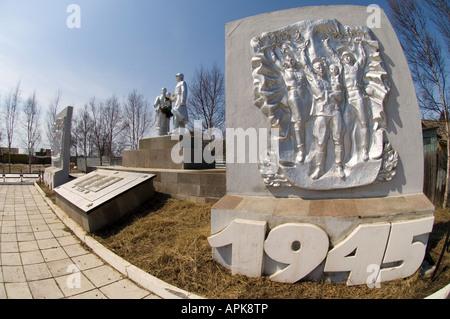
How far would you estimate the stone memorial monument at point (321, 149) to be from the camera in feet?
8.43

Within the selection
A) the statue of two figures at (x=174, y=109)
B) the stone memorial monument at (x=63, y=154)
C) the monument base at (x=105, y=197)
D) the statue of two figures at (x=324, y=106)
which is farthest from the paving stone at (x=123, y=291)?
the stone memorial monument at (x=63, y=154)

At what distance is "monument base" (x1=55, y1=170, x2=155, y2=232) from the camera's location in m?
4.10

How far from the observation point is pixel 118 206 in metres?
4.42

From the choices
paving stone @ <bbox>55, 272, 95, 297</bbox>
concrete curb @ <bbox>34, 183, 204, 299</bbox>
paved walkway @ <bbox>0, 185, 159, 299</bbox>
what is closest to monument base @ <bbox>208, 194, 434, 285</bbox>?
concrete curb @ <bbox>34, 183, 204, 299</bbox>

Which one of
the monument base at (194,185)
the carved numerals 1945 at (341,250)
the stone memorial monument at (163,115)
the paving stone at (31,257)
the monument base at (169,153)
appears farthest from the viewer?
the stone memorial monument at (163,115)

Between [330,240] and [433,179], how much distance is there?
6.62 metres

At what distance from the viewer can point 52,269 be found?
9.45 ft

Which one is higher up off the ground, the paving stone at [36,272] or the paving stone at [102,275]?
the paving stone at [36,272]

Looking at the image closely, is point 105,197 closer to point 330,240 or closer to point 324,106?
point 330,240

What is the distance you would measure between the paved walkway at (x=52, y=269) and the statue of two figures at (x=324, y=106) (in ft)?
8.02

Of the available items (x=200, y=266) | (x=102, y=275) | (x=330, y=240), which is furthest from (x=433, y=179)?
(x=102, y=275)

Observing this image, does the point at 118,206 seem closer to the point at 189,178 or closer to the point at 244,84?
the point at 189,178

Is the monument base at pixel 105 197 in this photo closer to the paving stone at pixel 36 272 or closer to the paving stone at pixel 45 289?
the paving stone at pixel 36 272
